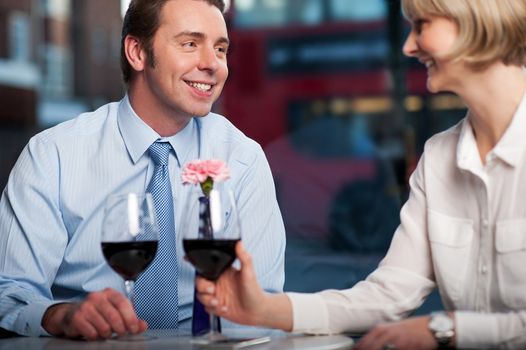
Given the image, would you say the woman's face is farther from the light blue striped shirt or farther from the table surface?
the light blue striped shirt

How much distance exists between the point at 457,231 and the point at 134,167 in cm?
87

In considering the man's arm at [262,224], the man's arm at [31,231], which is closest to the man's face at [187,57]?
the man's arm at [262,224]

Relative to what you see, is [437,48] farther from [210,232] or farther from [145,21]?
[145,21]

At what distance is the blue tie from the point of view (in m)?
2.17

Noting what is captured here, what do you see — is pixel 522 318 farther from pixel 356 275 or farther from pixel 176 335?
pixel 356 275

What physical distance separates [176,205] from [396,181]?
3.11 meters

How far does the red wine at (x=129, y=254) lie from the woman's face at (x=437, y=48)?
60 cm

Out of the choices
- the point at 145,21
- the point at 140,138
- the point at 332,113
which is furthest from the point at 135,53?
the point at 332,113

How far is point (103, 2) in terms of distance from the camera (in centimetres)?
980

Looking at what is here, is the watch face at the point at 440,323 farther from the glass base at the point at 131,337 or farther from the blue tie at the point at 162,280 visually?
the blue tie at the point at 162,280

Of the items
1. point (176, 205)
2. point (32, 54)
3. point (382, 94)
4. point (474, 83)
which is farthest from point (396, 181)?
point (32, 54)

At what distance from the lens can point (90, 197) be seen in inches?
91.1

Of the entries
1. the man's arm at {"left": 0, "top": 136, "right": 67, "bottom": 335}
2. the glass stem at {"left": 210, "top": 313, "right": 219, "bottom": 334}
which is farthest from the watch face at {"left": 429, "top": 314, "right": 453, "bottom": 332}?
the man's arm at {"left": 0, "top": 136, "right": 67, "bottom": 335}

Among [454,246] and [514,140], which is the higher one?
[514,140]
